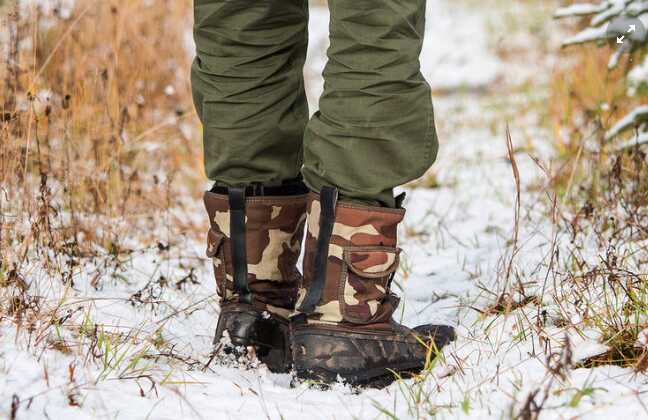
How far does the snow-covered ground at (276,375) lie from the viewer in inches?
47.1

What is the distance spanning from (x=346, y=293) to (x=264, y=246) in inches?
9.3

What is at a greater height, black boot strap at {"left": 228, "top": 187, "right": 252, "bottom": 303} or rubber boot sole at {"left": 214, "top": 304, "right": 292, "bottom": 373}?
black boot strap at {"left": 228, "top": 187, "right": 252, "bottom": 303}

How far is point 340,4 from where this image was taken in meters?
1.33

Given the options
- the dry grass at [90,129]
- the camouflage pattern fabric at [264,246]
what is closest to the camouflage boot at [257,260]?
the camouflage pattern fabric at [264,246]

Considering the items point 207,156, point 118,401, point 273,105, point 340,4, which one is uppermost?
point 340,4

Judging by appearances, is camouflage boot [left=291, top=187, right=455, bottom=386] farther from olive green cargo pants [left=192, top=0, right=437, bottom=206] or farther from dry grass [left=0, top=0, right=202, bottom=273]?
dry grass [left=0, top=0, right=202, bottom=273]

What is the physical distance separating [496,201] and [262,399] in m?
1.90

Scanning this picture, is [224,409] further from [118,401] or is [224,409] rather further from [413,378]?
[413,378]

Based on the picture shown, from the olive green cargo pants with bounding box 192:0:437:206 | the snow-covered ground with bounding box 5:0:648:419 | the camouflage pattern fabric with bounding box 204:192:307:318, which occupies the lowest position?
the snow-covered ground with bounding box 5:0:648:419

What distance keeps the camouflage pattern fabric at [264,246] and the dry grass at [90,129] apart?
0.42m

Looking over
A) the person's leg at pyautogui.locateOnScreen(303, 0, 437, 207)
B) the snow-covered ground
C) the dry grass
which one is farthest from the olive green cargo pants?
the dry grass

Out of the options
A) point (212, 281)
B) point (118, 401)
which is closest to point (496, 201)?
point (212, 281)

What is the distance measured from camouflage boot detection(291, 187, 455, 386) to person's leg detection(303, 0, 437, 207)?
5 centimetres

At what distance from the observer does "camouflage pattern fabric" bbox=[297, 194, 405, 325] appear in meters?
1.42
